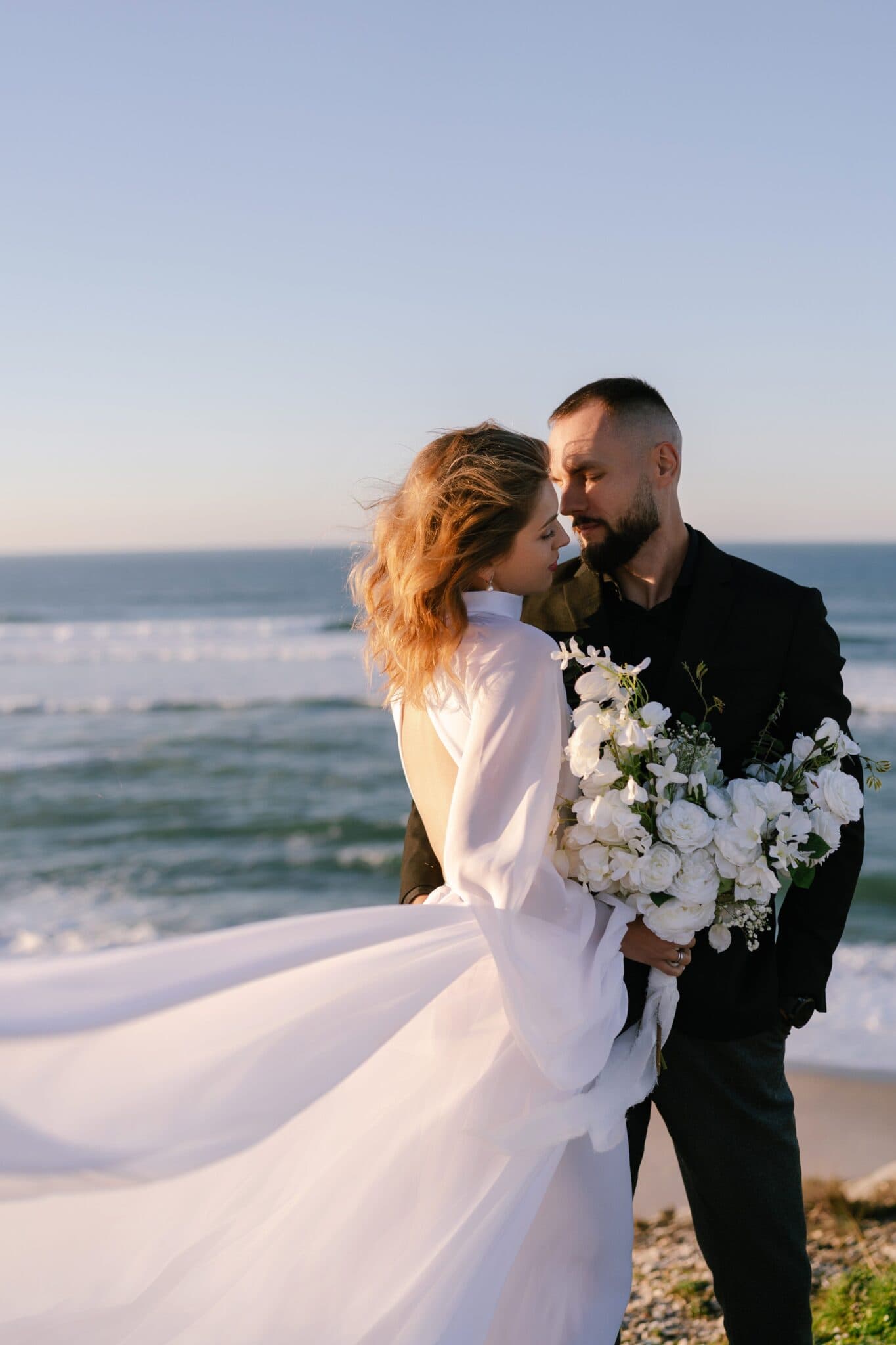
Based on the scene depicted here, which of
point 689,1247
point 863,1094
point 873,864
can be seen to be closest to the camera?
point 689,1247

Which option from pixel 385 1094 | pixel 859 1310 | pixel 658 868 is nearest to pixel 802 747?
pixel 658 868

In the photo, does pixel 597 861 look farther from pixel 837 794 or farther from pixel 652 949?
pixel 837 794

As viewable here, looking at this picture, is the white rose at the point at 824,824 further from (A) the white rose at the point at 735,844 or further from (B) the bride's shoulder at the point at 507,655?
(B) the bride's shoulder at the point at 507,655

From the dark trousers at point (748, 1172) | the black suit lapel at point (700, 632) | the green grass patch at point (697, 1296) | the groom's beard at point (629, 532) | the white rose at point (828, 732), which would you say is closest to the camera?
the white rose at point (828, 732)

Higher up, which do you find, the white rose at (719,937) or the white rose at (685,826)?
the white rose at (685,826)

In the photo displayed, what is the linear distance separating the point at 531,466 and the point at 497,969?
117cm

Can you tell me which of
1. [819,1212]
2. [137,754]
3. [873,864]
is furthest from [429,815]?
[137,754]

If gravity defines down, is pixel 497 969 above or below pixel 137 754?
above

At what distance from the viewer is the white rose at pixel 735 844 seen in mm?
2436

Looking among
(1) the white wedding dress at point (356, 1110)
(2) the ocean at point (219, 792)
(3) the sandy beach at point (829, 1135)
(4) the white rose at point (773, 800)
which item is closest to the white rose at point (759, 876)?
(4) the white rose at point (773, 800)

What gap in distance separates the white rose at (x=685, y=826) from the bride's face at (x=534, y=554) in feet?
2.18

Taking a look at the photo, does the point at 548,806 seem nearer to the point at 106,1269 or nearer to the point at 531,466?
the point at 531,466

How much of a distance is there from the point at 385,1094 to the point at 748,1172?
1.06 metres

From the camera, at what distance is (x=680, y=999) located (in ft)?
9.29
